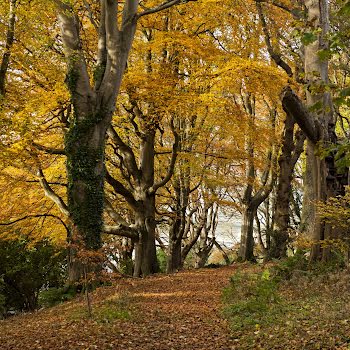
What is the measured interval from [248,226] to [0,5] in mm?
14179

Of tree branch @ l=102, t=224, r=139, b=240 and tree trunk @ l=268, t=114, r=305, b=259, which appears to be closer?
tree branch @ l=102, t=224, r=139, b=240

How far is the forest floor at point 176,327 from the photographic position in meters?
5.58

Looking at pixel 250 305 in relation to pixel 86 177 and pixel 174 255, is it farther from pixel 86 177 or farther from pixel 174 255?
pixel 174 255

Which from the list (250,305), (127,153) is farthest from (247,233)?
(250,305)

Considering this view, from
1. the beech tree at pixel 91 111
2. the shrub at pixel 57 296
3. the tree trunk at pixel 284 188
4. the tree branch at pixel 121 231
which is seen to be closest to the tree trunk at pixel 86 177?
the beech tree at pixel 91 111

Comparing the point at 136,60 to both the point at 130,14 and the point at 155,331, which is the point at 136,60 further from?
the point at 155,331

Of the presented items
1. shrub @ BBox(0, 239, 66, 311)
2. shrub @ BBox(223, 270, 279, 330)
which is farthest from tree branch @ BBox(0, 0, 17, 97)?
shrub @ BBox(0, 239, 66, 311)

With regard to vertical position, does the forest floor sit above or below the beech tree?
below

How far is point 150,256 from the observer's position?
1561 cm

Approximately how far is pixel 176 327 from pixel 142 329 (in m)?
0.60

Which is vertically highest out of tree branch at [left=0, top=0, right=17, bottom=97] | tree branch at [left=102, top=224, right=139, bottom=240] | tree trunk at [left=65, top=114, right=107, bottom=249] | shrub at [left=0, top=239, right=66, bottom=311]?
tree branch at [left=0, top=0, right=17, bottom=97]

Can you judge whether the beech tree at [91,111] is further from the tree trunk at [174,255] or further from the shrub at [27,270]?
the shrub at [27,270]

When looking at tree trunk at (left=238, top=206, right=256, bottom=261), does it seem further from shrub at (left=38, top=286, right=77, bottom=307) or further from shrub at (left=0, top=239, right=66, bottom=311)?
shrub at (left=38, top=286, right=77, bottom=307)

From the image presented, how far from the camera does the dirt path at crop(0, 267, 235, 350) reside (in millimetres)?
6113
